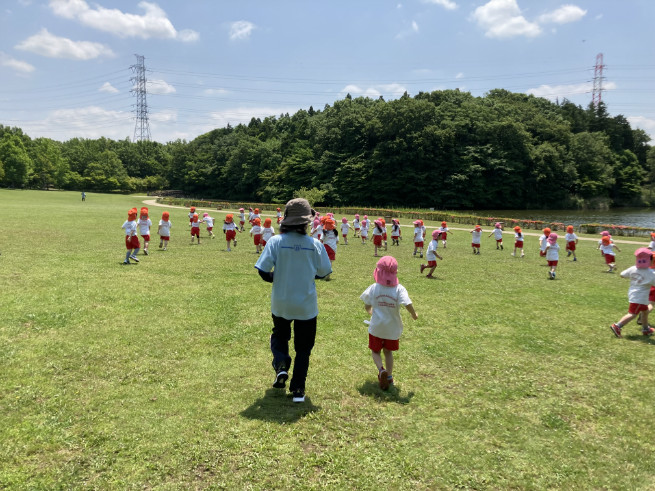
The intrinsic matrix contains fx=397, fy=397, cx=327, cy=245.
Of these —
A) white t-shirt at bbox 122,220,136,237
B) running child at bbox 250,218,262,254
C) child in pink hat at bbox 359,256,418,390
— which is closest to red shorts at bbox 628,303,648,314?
child in pink hat at bbox 359,256,418,390

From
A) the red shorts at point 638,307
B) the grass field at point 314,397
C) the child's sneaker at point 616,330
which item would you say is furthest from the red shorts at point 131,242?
the red shorts at point 638,307

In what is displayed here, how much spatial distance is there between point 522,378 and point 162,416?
523 cm

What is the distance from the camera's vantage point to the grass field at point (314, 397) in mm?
3947

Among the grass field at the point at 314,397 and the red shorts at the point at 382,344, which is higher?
the red shorts at the point at 382,344

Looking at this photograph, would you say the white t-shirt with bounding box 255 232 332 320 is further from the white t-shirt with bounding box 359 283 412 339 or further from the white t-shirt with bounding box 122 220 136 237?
the white t-shirt with bounding box 122 220 136 237

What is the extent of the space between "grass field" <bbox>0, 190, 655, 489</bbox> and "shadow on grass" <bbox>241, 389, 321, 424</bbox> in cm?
3

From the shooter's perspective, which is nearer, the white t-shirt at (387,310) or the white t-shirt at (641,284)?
the white t-shirt at (387,310)

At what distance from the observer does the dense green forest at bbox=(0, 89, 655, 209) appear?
2672 inches

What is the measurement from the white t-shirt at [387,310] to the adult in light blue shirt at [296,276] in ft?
3.21

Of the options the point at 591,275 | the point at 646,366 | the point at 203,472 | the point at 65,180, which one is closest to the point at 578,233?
the point at 591,275

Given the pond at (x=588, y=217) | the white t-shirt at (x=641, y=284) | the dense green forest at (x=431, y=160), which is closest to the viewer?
the white t-shirt at (x=641, y=284)

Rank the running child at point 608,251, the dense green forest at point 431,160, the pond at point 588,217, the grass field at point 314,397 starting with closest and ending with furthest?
the grass field at point 314,397, the running child at point 608,251, the pond at point 588,217, the dense green forest at point 431,160

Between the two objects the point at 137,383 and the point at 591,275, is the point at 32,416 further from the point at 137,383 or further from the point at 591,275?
the point at 591,275

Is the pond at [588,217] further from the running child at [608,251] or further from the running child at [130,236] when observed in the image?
the running child at [130,236]
